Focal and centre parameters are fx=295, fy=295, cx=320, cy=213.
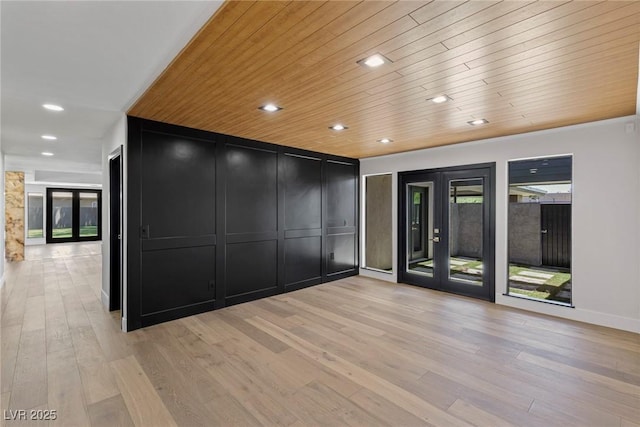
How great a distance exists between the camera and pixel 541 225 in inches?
288

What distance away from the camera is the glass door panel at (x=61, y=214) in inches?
484

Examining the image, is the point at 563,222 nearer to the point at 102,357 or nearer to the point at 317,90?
the point at 317,90

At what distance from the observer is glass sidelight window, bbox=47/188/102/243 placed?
12258 mm

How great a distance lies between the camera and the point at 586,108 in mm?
3287

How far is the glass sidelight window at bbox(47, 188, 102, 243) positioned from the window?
233mm

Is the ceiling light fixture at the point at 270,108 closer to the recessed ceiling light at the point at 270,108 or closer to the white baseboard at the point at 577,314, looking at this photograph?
the recessed ceiling light at the point at 270,108

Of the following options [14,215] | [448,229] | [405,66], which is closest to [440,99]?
[405,66]

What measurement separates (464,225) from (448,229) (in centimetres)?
67

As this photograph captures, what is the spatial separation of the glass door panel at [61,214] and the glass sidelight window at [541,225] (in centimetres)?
1602

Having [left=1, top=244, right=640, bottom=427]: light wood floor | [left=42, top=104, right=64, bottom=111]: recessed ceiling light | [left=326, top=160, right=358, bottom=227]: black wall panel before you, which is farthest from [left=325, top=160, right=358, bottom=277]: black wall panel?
[left=42, top=104, right=64, bottom=111]: recessed ceiling light

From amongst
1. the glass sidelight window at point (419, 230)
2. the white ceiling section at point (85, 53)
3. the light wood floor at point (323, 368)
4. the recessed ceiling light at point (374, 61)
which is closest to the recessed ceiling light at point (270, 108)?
the white ceiling section at point (85, 53)

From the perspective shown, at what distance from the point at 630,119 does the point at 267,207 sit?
4.98 m

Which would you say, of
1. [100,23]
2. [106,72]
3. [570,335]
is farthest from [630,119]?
[106,72]

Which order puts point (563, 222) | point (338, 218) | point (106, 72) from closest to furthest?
point (106, 72)
point (338, 218)
point (563, 222)
